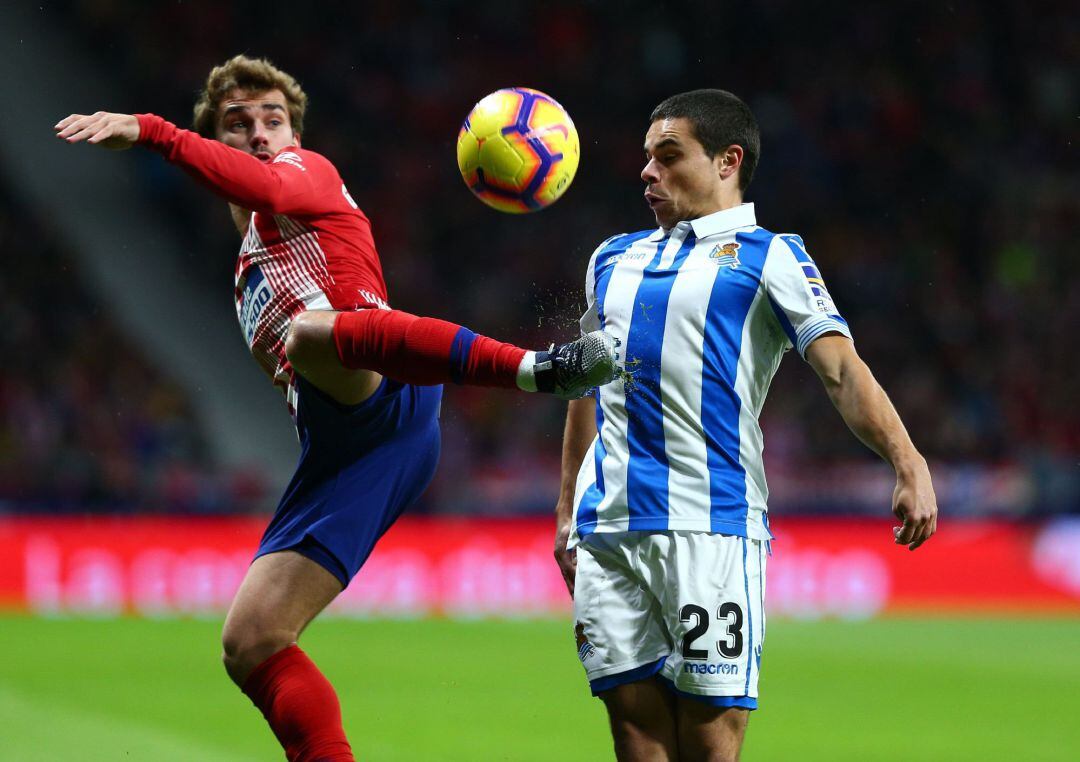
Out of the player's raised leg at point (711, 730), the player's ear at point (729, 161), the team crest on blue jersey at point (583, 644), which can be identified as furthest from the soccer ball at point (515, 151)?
the player's raised leg at point (711, 730)

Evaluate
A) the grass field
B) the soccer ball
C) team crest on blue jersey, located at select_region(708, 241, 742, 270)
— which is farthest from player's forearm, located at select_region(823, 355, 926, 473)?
the grass field

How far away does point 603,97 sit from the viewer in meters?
19.0

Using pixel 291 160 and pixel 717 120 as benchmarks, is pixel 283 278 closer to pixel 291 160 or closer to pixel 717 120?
pixel 291 160

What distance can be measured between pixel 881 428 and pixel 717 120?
3.19 feet

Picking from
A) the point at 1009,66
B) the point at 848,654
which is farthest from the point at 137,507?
the point at 1009,66

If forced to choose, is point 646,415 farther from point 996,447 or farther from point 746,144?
point 996,447

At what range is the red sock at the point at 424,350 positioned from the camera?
12.6 ft

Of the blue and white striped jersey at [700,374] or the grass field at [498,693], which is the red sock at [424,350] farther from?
the grass field at [498,693]

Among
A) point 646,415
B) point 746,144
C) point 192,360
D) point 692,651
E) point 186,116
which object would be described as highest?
point 186,116

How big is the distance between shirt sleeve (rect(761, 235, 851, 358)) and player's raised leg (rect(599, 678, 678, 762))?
3.14 ft

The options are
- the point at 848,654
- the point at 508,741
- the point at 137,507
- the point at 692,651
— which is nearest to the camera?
the point at 692,651

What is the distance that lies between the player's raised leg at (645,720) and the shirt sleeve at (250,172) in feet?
5.58

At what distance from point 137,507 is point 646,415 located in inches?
405

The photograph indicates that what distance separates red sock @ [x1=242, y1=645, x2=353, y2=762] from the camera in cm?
411
